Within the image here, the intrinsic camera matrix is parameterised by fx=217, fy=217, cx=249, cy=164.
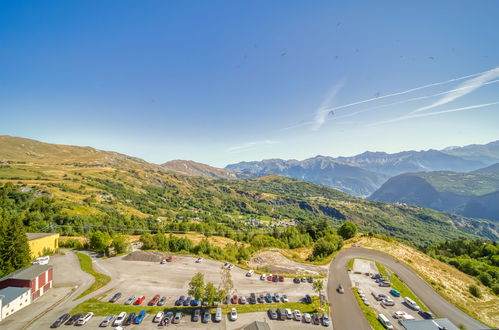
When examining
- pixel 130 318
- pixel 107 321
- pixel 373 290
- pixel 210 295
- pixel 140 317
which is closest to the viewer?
pixel 107 321

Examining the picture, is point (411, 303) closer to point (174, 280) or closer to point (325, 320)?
point (325, 320)

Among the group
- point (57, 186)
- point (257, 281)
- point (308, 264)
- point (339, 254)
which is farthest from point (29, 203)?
point (339, 254)

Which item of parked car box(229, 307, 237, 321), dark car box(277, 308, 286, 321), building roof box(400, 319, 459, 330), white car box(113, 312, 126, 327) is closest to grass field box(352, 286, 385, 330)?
building roof box(400, 319, 459, 330)

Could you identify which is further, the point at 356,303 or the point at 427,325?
the point at 356,303

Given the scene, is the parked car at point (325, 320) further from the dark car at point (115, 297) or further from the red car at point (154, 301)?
the dark car at point (115, 297)

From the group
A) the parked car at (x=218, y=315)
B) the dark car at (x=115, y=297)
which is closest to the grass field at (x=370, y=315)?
the parked car at (x=218, y=315)

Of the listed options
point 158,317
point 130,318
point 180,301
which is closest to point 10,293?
point 130,318

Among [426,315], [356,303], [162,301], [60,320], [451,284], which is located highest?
[60,320]
